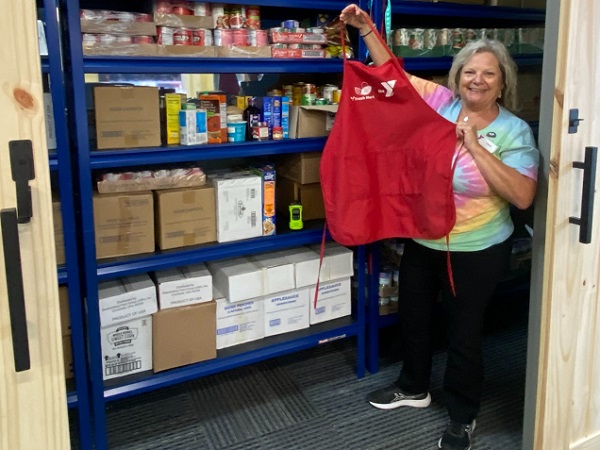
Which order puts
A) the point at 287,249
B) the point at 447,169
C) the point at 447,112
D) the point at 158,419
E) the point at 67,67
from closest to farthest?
the point at 67,67, the point at 447,169, the point at 447,112, the point at 158,419, the point at 287,249

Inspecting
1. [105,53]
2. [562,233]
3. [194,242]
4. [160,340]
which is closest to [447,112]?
[562,233]

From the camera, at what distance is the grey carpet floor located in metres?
2.46

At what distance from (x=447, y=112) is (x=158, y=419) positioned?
1803 mm

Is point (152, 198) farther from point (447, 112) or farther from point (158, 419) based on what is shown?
point (447, 112)

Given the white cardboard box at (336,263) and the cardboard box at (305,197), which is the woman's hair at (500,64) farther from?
the white cardboard box at (336,263)

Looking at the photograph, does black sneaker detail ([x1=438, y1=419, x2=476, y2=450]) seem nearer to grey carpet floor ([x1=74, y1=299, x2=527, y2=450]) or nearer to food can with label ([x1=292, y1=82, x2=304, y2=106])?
grey carpet floor ([x1=74, y1=299, x2=527, y2=450])

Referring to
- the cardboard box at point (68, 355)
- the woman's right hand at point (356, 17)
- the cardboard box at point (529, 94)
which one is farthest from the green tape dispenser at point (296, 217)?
the cardboard box at point (529, 94)

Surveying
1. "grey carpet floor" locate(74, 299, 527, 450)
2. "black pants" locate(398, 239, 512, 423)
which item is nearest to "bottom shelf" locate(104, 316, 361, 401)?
"grey carpet floor" locate(74, 299, 527, 450)

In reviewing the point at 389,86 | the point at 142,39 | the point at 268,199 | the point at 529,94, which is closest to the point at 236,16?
the point at 142,39

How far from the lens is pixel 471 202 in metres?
2.28

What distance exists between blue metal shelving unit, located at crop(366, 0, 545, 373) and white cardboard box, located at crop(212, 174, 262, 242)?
60cm

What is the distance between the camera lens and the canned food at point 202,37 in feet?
7.56

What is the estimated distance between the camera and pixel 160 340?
96.7 inches

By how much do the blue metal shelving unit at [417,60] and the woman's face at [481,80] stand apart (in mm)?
525
